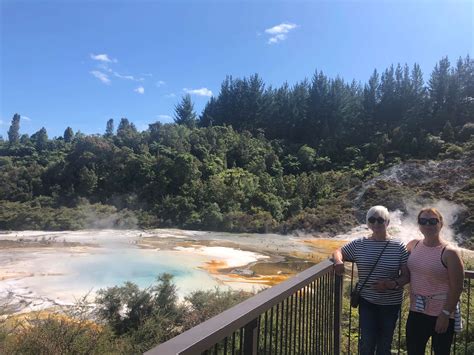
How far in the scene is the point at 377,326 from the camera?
3174 millimetres

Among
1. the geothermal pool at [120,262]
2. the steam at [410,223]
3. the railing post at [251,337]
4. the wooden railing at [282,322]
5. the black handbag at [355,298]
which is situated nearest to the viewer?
the wooden railing at [282,322]

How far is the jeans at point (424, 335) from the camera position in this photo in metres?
2.89

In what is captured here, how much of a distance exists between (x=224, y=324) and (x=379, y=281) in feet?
5.85

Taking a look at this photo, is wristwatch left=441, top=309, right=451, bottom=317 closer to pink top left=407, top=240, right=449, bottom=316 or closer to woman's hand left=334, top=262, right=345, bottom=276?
pink top left=407, top=240, right=449, bottom=316

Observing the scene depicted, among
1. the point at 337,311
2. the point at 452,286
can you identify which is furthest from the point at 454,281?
the point at 337,311

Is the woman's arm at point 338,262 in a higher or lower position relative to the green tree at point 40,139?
lower

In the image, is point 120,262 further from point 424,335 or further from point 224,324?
point 224,324

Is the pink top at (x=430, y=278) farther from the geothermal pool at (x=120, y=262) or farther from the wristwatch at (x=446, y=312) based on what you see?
the geothermal pool at (x=120, y=262)

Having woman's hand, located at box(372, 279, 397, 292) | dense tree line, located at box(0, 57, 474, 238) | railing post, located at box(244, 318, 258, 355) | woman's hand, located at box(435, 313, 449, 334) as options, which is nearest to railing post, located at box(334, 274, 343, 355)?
woman's hand, located at box(372, 279, 397, 292)

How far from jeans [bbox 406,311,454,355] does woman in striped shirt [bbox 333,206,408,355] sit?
14 cm

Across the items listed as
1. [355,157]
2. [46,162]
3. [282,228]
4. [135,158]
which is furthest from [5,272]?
[355,157]

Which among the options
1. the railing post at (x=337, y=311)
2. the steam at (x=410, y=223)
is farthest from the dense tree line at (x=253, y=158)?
the railing post at (x=337, y=311)

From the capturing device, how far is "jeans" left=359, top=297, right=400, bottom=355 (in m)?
3.11

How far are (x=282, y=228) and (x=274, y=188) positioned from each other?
33.0ft
